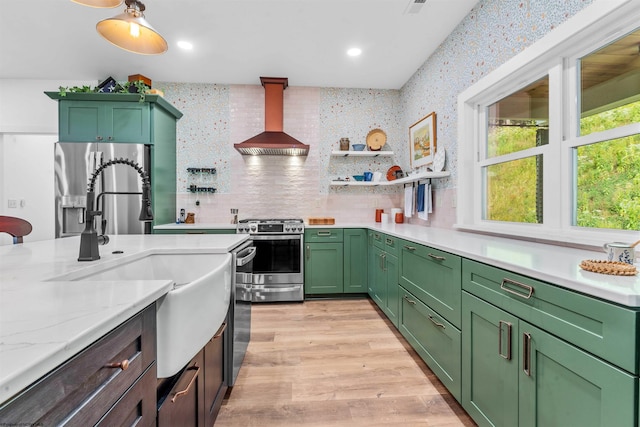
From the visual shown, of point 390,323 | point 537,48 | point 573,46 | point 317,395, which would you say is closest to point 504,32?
point 537,48

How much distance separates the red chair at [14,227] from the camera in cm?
177

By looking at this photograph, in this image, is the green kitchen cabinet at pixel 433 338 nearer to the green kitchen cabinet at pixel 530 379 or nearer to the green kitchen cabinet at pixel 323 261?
the green kitchen cabinet at pixel 530 379

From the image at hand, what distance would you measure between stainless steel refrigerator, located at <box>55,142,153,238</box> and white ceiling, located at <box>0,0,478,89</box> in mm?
1053

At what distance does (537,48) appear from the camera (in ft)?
6.18

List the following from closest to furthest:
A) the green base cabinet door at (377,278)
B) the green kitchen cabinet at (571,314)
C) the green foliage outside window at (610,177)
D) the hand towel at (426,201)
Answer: the green kitchen cabinet at (571,314)
the green foliage outside window at (610,177)
the green base cabinet door at (377,278)
the hand towel at (426,201)

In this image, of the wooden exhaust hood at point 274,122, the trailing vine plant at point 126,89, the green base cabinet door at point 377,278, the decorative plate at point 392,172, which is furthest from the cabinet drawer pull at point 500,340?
the trailing vine plant at point 126,89

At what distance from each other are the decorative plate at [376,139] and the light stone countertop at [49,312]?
3.67 m

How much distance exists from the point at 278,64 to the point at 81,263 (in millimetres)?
3177

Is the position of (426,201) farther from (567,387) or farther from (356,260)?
(567,387)

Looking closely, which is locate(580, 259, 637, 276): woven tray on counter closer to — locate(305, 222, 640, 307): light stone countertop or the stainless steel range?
locate(305, 222, 640, 307): light stone countertop

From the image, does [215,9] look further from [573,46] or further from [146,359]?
[146,359]

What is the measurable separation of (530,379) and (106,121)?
4300mm

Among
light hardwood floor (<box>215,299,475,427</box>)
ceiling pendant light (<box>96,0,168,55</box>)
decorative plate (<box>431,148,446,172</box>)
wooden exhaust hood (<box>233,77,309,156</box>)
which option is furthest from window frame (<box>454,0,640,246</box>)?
ceiling pendant light (<box>96,0,168,55</box>)

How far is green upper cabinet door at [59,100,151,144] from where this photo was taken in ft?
11.2
